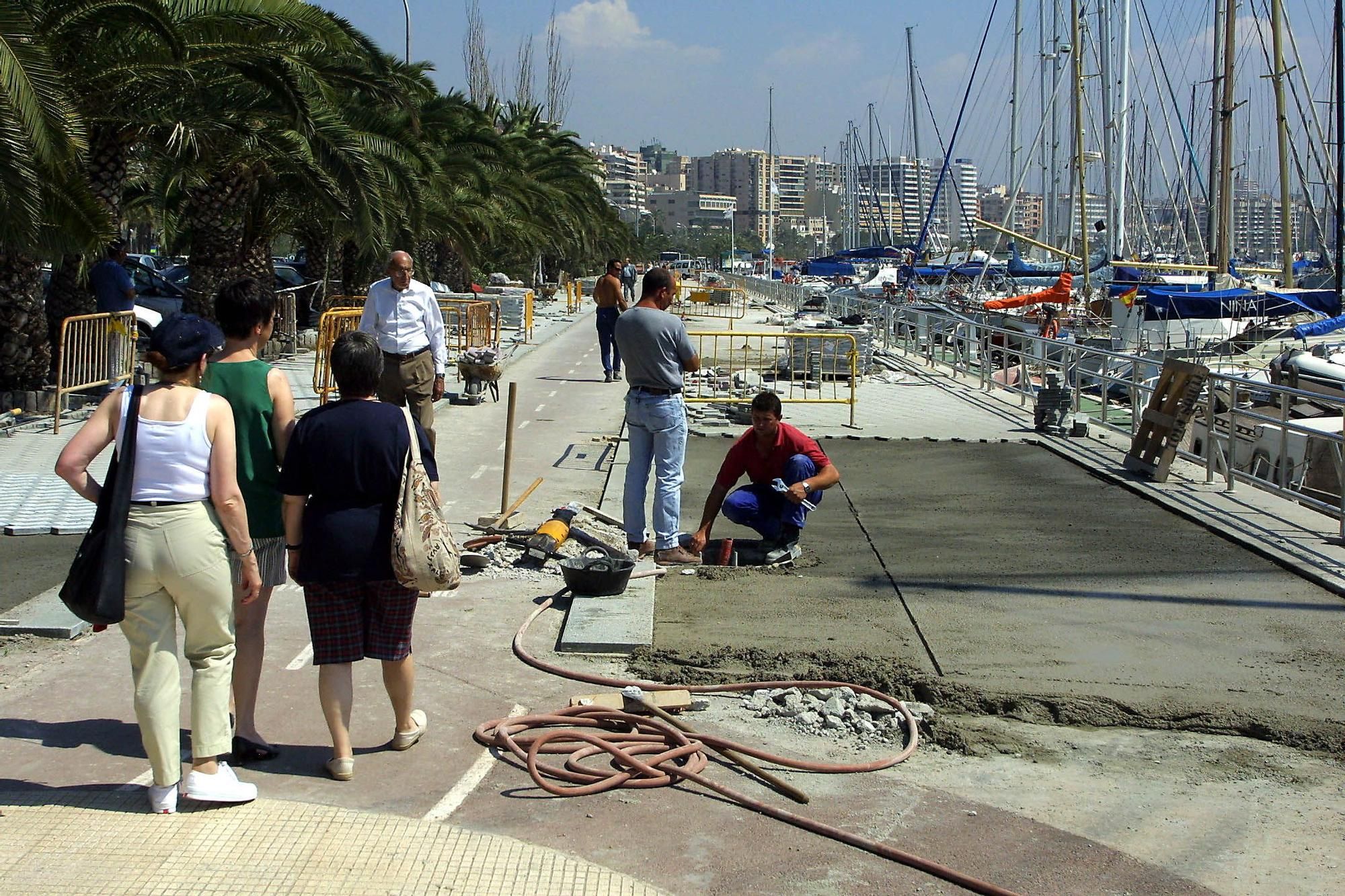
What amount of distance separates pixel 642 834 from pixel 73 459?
7.80ft

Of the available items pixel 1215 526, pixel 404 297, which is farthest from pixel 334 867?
pixel 1215 526

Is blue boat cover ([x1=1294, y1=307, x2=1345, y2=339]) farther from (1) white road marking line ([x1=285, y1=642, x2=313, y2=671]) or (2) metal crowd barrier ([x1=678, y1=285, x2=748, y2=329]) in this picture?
(1) white road marking line ([x1=285, y1=642, x2=313, y2=671])

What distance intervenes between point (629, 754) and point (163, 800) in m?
1.72

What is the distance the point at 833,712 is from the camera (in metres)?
5.74

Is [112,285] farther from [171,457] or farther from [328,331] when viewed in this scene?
[171,457]

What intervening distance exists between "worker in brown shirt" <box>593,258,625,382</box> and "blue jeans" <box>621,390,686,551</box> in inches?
349

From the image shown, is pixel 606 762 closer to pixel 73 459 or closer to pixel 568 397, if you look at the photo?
pixel 73 459

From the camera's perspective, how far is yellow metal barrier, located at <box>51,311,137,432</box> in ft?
44.3

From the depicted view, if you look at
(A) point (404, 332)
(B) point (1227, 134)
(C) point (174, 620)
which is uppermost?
(B) point (1227, 134)

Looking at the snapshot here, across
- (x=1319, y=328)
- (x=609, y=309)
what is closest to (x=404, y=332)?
(x=609, y=309)

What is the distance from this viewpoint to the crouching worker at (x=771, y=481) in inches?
328

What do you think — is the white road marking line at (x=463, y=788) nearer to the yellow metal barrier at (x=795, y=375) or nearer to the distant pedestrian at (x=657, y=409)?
the distant pedestrian at (x=657, y=409)

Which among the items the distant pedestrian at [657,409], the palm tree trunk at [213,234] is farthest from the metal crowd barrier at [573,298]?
the distant pedestrian at [657,409]

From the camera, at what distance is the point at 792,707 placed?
5.80 m
